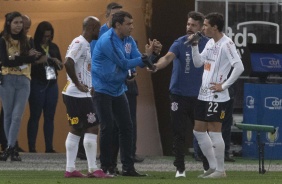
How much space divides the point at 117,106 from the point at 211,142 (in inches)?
50.5

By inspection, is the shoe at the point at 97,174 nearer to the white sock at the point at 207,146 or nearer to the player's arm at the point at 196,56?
the white sock at the point at 207,146

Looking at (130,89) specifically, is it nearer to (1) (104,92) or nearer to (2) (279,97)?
(1) (104,92)

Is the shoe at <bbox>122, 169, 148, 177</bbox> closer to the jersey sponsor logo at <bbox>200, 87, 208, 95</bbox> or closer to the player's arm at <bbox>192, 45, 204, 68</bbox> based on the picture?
the jersey sponsor logo at <bbox>200, 87, 208, 95</bbox>

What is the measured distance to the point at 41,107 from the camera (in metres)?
20.4

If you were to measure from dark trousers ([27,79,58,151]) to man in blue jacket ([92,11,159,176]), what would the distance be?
4.61m

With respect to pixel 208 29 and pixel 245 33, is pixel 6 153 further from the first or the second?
pixel 245 33

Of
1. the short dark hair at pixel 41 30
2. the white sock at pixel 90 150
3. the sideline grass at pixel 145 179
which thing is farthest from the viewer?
the short dark hair at pixel 41 30

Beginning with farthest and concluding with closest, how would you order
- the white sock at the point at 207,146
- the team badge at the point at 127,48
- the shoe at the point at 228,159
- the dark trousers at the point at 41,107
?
the dark trousers at the point at 41,107, the shoe at the point at 228,159, the team badge at the point at 127,48, the white sock at the point at 207,146

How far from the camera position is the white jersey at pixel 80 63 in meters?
15.6

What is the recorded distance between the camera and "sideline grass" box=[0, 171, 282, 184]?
14539 mm

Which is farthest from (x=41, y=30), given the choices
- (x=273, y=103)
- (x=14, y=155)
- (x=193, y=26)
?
(x=193, y=26)

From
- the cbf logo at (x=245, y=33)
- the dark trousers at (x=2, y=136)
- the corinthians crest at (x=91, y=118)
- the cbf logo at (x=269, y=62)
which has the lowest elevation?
the dark trousers at (x=2, y=136)

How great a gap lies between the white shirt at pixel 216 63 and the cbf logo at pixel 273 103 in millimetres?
4972

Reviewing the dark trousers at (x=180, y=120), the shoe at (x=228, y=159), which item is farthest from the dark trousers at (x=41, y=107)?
the dark trousers at (x=180, y=120)
